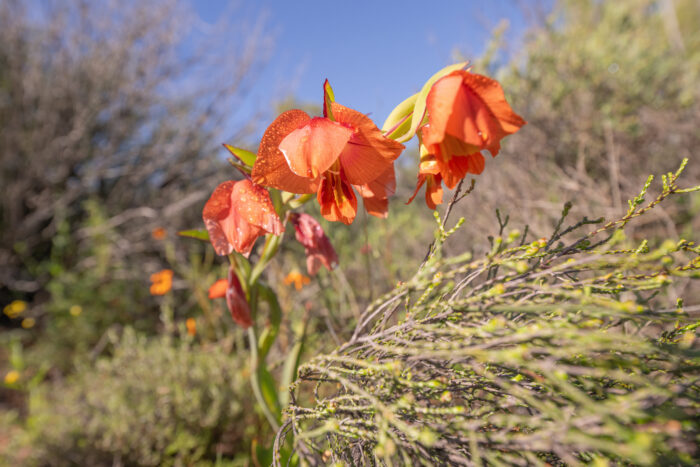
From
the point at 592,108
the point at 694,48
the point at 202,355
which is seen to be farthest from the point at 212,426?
the point at 694,48

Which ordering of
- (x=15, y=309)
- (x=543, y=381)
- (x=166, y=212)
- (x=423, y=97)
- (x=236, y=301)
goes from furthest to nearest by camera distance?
(x=166, y=212) → (x=15, y=309) → (x=236, y=301) → (x=423, y=97) → (x=543, y=381)

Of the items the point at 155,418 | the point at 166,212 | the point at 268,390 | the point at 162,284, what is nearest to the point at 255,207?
the point at 268,390

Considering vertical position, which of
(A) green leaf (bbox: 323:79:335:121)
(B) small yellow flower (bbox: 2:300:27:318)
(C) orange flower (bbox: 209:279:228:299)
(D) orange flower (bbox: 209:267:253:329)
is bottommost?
(D) orange flower (bbox: 209:267:253:329)

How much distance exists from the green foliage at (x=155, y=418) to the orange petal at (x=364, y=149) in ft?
3.50

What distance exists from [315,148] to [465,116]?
0.18m

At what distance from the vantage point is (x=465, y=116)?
399 millimetres

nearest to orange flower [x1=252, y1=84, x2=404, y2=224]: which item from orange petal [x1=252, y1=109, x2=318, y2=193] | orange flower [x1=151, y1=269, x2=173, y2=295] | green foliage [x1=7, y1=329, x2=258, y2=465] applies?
orange petal [x1=252, y1=109, x2=318, y2=193]

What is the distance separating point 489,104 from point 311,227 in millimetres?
382

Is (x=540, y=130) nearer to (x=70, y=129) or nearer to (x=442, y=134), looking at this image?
(x=442, y=134)

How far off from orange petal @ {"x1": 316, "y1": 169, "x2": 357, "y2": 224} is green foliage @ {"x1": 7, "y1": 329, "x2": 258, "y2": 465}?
100 cm

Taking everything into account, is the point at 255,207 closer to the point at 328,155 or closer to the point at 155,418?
the point at 328,155

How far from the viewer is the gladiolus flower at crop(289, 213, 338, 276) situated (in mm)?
660

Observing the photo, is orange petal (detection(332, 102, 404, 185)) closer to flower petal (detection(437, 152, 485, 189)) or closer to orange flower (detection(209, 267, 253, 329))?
flower petal (detection(437, 152, 485, 189))

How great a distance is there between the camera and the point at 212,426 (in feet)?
4.46
